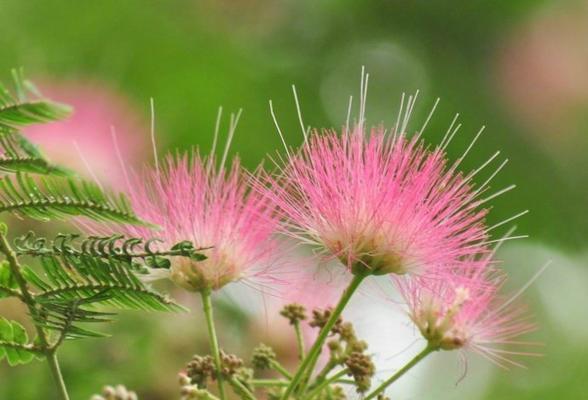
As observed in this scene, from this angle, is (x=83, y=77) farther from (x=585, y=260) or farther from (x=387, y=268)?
(x=387, y=268)

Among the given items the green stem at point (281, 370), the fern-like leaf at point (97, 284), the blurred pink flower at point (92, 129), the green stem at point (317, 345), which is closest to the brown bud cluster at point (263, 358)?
the green stem at point (281, 370)

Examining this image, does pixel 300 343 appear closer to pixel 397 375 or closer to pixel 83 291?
pixel 397 375

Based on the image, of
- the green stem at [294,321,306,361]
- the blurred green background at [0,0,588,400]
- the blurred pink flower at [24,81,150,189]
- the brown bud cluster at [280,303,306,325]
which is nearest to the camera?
the green stem at [294,321,306,361]

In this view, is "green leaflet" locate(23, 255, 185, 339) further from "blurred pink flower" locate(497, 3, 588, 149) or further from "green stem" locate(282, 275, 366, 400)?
"blurred pink flower" locate(497, 3, 588, 149)

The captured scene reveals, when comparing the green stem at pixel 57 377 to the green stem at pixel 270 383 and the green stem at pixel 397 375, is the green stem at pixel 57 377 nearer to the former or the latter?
the green stem at pixel 270 383

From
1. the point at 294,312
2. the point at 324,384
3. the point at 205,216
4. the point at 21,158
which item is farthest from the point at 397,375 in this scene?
the point at 21,158

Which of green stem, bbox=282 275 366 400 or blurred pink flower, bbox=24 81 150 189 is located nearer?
green stem, bbox=282 275 366 400

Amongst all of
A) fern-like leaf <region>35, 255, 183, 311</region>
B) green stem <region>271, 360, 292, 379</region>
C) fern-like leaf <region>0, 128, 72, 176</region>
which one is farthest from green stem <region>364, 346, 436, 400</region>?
fern-like leaf <region>0, 128, 72, 176</region>
